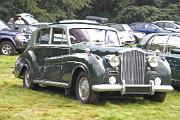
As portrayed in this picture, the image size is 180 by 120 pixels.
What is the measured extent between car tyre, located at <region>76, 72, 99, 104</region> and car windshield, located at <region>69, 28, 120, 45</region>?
1140mm

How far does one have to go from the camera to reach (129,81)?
34.8 feet

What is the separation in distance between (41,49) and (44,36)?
14.8 inches

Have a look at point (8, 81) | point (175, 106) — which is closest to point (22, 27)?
point (8, 81)

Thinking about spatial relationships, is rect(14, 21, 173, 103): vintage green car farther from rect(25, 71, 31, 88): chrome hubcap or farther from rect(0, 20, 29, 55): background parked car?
rect(0, 20, 29, 55): background parked car

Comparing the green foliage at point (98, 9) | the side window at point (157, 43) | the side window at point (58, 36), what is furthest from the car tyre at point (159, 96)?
the green foliage at point (98, 9)

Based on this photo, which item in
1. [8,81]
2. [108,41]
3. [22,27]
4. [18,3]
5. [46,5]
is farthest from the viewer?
[46,5]

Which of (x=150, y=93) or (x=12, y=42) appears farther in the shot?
(x=12, y=42)

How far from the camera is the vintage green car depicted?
10469 mm

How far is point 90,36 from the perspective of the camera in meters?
11.9

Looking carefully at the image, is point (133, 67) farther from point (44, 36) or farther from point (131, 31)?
point (131, 31)

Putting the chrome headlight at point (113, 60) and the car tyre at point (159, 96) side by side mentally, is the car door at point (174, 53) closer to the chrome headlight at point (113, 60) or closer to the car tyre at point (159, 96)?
the car tyre at point (159, 96)

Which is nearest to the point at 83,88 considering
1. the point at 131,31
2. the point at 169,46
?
the point at 169,46

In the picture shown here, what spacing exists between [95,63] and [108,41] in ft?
5.72

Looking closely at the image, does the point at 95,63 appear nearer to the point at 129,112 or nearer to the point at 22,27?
the point at 129,112
